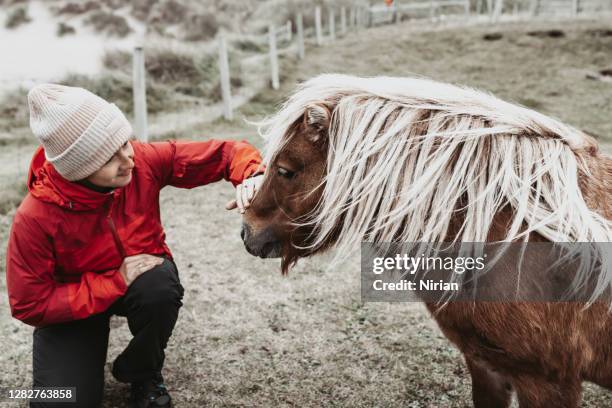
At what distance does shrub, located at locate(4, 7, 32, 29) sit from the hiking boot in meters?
20.1

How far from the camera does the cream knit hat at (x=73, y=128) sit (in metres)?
2.17

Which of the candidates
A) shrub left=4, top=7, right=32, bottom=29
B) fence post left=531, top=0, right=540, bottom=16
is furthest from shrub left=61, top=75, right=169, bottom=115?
fence post left=531, top=0, right=540, bottom=16

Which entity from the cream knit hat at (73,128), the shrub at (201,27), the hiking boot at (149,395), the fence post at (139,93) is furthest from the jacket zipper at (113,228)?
the shrub at (201,27)

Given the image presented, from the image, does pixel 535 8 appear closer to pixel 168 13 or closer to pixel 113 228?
pixel 168 13

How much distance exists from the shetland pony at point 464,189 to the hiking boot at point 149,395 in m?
1.33

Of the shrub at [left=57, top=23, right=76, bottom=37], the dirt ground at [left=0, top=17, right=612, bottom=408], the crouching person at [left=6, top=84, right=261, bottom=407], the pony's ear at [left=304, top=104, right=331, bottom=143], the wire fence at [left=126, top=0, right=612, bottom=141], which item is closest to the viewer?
the pony's ear at [left=304, top=104, right=331, bottom=143]

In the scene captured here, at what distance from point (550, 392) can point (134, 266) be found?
185 centimetres

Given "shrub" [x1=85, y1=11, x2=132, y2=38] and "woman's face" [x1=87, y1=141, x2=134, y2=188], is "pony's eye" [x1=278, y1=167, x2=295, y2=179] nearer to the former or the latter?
"woman's face" [x1=87, y1=141, x2=134, y2=188]

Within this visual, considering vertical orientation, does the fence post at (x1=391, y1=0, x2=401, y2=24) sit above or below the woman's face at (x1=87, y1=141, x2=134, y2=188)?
above

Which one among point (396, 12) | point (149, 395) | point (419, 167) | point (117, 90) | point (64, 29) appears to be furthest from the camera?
point (396, 12)

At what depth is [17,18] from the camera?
1927 centimetres

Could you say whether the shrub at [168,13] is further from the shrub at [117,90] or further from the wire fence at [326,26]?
the shrub at [117,90]

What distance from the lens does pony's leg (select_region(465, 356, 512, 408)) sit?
7.93ft

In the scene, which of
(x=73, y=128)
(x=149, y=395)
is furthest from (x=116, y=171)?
(x=149, y=395)
